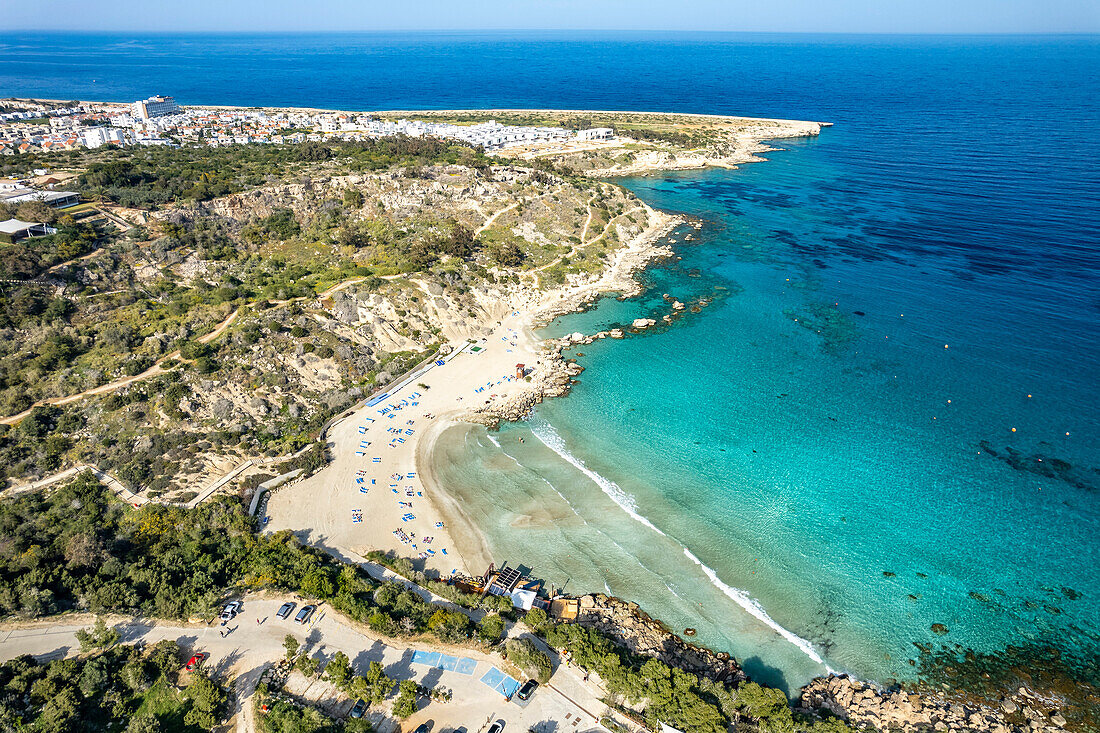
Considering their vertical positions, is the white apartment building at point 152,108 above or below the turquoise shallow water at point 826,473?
above

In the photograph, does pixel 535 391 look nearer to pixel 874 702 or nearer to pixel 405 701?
pixel 405 701

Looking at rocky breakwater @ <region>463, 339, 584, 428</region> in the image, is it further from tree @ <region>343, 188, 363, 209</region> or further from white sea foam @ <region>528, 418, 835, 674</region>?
tree @ <region>343, 188, 363, 209</region>

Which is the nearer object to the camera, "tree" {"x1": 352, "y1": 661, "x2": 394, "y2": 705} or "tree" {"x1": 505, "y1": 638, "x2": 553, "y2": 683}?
"tree" {"x1": 352, "y1": 661, "x2": 394, "y2": 705}

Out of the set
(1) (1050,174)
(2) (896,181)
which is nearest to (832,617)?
(2) (896,181)

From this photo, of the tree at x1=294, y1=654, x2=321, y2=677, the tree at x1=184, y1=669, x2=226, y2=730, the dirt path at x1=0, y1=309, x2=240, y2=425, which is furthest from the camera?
the dirt path at x1=0, y1=309, x2=240, y2=425

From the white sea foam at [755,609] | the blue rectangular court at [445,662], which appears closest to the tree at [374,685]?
the blue rectangular court at [445,662]

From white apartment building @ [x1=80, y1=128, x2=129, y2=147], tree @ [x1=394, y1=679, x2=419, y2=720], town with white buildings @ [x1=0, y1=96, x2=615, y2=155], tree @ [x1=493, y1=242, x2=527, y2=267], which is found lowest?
tree @ [x1=394, y1=679, x2=419, y2=720]

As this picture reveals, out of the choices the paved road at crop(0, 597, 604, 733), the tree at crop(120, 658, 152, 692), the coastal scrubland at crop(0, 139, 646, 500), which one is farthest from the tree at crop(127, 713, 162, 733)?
the coastal scrubland at crop(0, 139, 646, 500)

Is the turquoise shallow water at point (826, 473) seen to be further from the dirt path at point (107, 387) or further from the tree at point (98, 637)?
the dirt path at point (107, 387)
